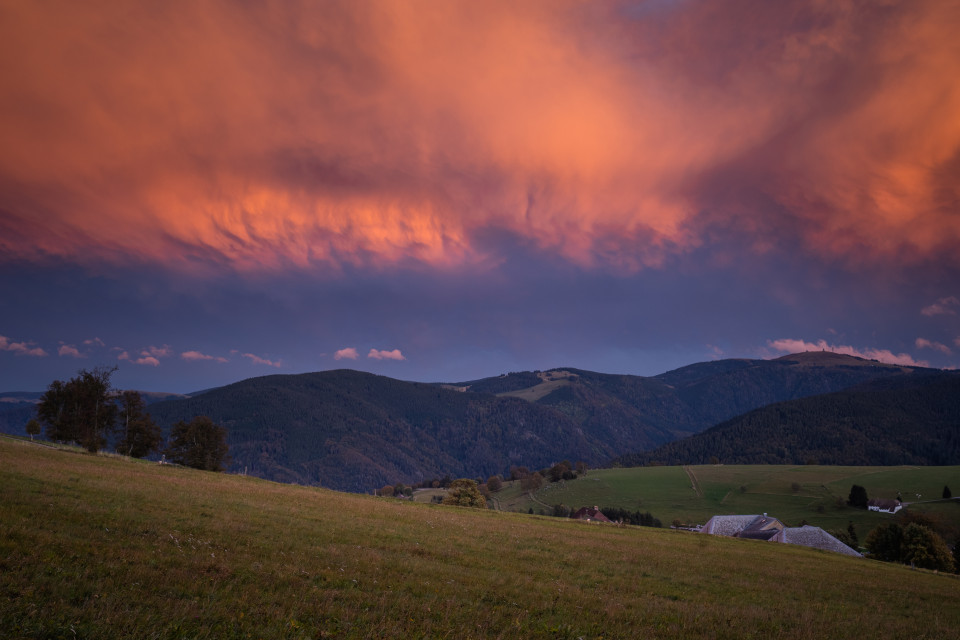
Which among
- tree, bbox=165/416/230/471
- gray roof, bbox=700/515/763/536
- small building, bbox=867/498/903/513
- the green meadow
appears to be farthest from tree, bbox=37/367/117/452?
small building, bbox=867/498/903/513

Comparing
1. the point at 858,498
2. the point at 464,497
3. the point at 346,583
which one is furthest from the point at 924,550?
the point at 858,498

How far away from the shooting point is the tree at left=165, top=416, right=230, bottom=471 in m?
80.3

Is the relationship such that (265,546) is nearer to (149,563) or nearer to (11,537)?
(149,563)

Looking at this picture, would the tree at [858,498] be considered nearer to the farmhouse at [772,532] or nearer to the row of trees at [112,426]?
the farmhouse at [772,532]

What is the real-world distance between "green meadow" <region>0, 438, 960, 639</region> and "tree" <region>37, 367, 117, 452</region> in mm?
42940

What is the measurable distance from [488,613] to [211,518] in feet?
48.2

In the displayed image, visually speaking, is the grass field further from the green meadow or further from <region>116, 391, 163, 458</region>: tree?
the green meadow

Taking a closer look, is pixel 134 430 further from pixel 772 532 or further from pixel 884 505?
pixel 884 505

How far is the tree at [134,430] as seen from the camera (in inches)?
2841

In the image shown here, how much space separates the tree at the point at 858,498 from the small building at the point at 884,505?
1425 millimetres

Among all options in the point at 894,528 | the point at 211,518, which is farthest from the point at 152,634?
the point at 894,528

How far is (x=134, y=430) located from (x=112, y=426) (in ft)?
29.1

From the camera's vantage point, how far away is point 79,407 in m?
62.7

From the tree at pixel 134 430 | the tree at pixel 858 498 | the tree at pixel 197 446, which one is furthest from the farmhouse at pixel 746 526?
the tree at pixel 134 430
